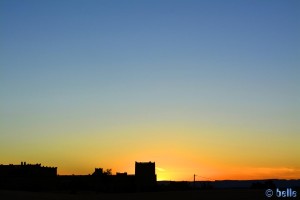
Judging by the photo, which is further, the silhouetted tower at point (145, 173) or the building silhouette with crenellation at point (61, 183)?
the silhouetted tower at point (145, 173)

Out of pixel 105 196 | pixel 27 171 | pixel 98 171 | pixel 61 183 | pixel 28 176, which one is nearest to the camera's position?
pixel 105 196

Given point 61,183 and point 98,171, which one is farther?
point 98,171

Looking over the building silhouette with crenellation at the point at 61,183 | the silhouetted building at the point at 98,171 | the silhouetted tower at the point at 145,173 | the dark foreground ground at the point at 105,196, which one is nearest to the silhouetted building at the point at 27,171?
the building silhouette with crenellation at the point at 61,183

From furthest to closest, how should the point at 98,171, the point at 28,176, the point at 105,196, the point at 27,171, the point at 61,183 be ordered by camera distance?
the point at 98,171 < the point at 61,183 < the point at 27,171 < the point at 28,176 < the point at 105,196

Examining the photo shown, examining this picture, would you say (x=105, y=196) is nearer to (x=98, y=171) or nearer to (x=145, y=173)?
(x=145, y=173)

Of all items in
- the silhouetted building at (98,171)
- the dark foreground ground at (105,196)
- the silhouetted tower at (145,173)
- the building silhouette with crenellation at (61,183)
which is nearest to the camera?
the dark foreground ground at (105,196)

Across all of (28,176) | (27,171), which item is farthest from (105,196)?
(27,171)

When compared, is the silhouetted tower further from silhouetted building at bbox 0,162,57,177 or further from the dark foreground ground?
the dark foreground ground

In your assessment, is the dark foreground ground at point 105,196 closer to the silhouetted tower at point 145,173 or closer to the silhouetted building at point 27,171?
the silhouetted tower at point 145,173

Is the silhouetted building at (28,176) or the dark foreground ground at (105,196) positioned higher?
the silhouetted building at (28,176)

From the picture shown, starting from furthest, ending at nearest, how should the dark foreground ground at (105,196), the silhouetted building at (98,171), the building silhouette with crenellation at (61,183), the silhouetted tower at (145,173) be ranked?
the silhouetted building at (98,171) < the silhouetted tower at (145,173) < the building silhouette with crenellation at (61,183) < the dark foreground ground at (105,196)

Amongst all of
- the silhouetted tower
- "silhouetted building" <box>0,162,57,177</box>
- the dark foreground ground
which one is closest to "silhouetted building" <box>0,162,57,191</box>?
"silhouetted building" <box>0,162,57,177</box>

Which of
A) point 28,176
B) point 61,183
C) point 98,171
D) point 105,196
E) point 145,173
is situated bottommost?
point 105,196

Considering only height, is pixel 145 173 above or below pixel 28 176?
above
